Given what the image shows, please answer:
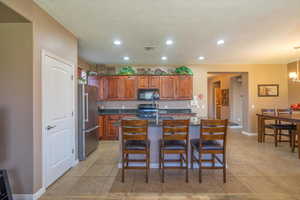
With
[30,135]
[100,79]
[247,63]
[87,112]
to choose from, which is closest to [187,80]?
[247,63]

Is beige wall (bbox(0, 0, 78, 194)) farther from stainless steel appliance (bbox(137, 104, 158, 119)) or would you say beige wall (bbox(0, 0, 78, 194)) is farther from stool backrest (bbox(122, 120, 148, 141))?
stainless steel appliance (bbox(137, 104, 158, 119))

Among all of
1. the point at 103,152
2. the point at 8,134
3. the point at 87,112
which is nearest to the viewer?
the point at 8,134

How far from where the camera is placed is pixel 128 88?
635 cm

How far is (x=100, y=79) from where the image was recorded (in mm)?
6355

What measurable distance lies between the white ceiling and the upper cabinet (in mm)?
1325

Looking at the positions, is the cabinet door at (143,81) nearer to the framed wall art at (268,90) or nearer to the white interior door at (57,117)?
the white interior door at (57,117)

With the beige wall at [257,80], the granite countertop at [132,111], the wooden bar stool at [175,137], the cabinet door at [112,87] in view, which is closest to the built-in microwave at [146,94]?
the granite countertop at [132,111]

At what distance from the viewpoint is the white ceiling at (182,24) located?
2.56m

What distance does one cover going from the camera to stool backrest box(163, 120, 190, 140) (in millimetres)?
2877

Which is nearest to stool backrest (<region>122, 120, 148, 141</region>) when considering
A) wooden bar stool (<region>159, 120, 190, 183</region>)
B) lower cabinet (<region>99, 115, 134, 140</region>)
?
wooden bar stool (<region>159, 120, 190, 183</region>)

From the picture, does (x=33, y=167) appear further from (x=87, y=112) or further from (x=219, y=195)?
(x=219, y=195)

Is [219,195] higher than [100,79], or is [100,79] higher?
[100,79]

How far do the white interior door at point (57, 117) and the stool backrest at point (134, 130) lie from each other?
3.86 ft

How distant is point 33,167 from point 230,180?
121 inches
